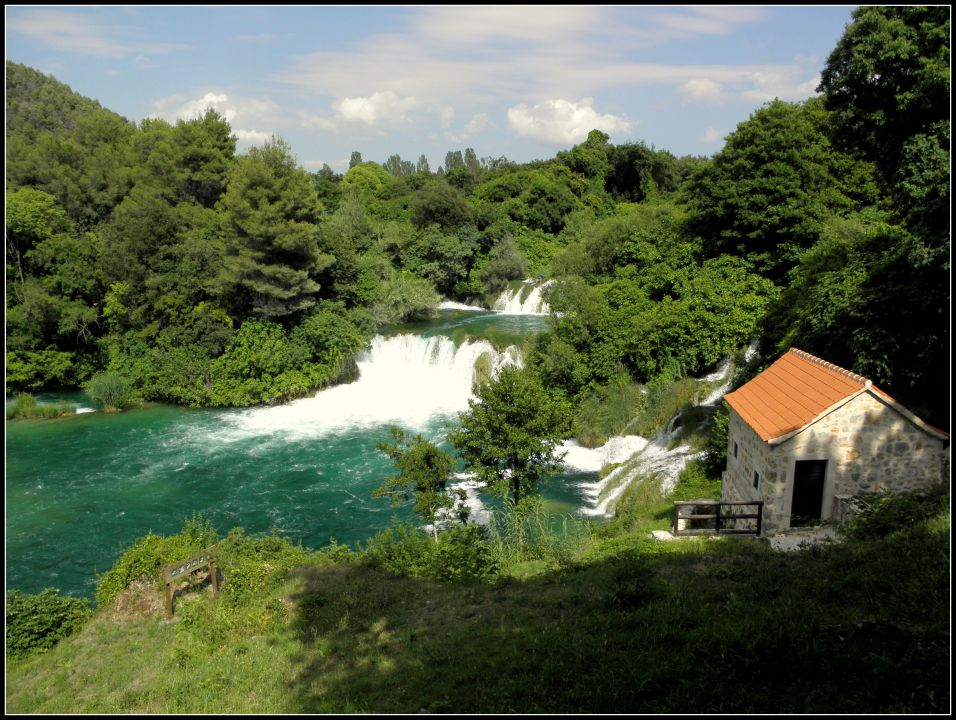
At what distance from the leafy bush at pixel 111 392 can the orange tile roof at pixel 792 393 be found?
25.9 meters

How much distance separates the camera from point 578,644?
6805 mm

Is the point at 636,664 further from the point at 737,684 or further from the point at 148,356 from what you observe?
the point at 148,356

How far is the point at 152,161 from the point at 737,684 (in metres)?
44.0

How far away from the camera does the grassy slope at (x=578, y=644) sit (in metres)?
5.51

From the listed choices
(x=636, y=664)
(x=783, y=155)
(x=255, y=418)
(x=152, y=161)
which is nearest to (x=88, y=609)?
(x=636, y=664)

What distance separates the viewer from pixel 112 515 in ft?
56.2

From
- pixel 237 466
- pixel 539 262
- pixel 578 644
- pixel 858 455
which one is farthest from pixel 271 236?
pixel 578 644

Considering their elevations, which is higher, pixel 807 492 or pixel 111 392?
pixel 807 492

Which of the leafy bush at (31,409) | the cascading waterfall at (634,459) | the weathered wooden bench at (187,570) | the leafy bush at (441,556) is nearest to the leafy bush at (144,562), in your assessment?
the weathered wooden bench at (187,570)

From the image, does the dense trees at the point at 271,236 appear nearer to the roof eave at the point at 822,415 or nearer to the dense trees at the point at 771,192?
the dense trees at the point at 771,192

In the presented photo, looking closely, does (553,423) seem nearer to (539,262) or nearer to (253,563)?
(253,563)

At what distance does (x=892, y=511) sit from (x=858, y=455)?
1474 mm

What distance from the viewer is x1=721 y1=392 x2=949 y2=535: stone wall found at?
10.5 meters

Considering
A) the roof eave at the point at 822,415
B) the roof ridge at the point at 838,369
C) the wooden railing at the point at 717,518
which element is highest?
→ the roof ridge at the point at 838,369
